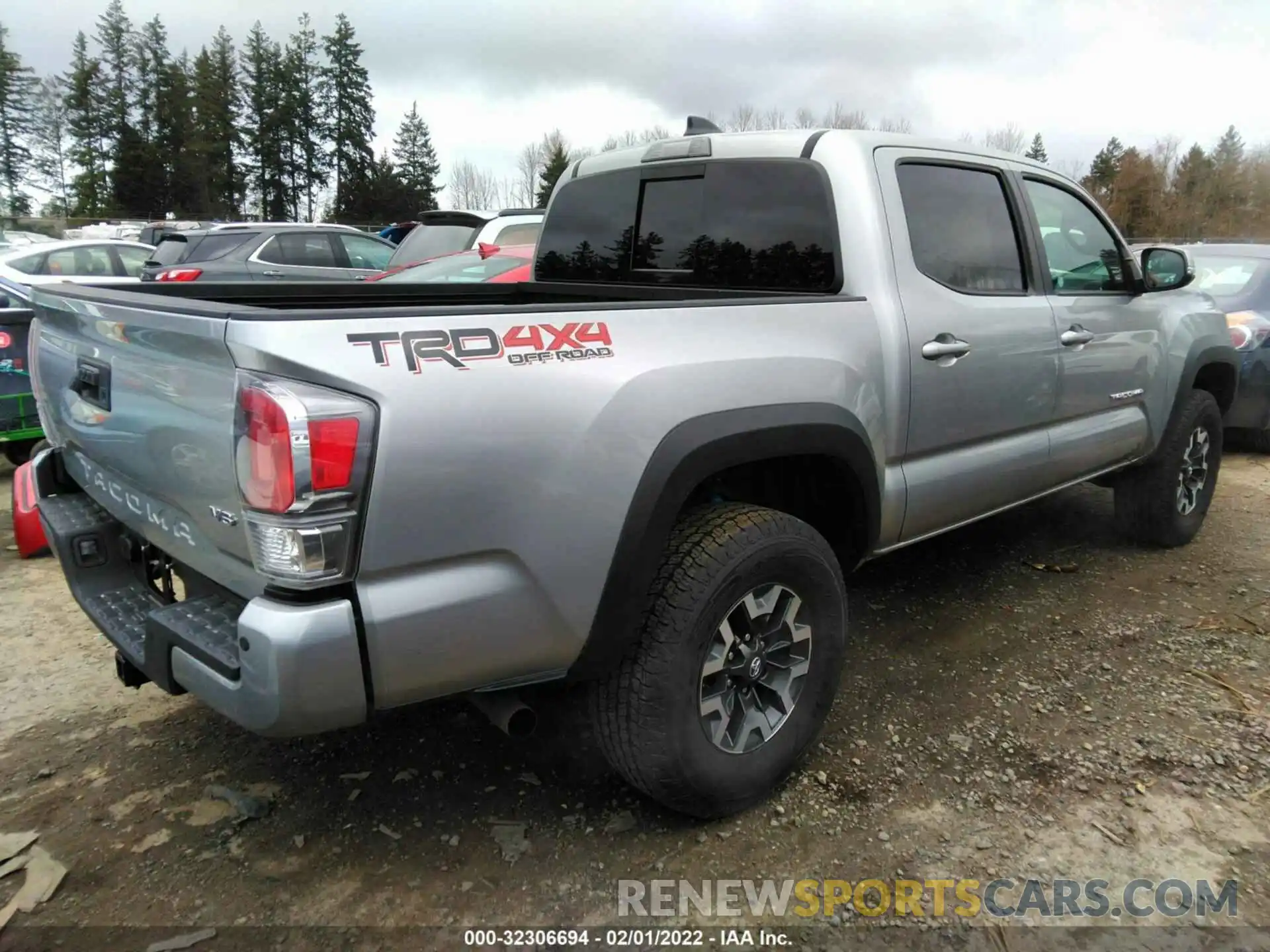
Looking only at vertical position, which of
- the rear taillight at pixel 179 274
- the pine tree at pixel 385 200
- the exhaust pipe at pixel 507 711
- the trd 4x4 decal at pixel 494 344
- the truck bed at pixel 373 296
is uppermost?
the pine tree at pixel 385 200

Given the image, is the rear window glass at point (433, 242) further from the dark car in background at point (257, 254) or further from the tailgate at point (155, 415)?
the tailgate at point (155, 415)

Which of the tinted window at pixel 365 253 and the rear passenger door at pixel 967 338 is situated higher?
the tinted window at pixel 365 253

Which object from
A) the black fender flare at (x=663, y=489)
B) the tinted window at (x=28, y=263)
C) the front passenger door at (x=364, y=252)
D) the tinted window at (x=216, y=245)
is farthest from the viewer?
the front passenger door at (x=364, y=252)

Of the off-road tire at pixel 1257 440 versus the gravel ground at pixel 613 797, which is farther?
the off-road tire at pixel 1257 440

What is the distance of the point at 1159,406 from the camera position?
437 cm

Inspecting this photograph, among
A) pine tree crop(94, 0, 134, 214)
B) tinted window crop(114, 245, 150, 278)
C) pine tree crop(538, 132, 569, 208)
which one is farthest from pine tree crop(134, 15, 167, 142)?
tinted window crop(114, 245, 150, 278)

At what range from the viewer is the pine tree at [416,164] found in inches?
2584

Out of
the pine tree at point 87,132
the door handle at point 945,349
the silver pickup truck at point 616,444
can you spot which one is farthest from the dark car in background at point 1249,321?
the pine tree at point 87,132

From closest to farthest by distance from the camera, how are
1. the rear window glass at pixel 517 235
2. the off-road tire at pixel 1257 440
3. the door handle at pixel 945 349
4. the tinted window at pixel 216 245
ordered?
the door handle at pixel 945 349, the off-road tire at pixel 1257 440, the rear window glass at pixel 517 235, the tinted window at pixel 216 245

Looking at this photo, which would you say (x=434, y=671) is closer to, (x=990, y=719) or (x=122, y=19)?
(x=990, y=719)

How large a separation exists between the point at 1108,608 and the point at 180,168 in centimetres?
6925

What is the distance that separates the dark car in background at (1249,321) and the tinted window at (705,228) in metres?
4.96

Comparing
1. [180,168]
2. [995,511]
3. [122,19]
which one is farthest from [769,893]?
[122,19]

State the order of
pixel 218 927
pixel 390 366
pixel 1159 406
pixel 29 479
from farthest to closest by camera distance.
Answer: pixel 1159 406, pixel 29 479, pixel 218 927, pixel 390 366
